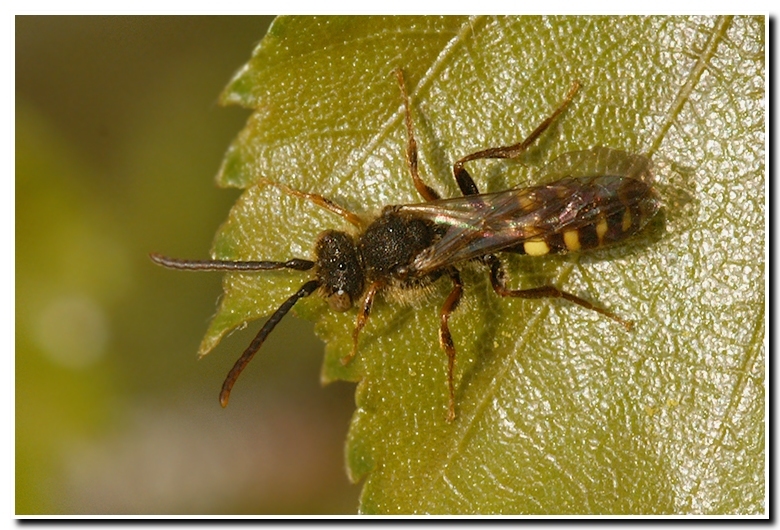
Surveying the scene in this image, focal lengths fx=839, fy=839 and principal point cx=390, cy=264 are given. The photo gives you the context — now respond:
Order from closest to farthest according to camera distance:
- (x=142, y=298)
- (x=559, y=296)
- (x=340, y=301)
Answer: (x=559, y=296)
(x=340, y=301)
(x=142, y=298)

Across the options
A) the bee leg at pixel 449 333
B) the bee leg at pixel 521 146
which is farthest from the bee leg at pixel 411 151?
the bee leg at pixel 449 333

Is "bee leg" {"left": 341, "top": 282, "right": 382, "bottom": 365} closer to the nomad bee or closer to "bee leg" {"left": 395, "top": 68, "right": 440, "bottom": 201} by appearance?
the nomad bee

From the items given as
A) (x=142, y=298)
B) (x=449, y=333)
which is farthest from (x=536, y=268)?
(x=142, y=298)

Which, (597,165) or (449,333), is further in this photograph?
(449,333)

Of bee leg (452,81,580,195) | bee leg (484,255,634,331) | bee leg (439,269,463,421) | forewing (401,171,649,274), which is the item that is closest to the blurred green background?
bee leg (439,269,463,421)

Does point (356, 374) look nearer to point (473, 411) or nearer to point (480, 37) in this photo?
point (473, 411)

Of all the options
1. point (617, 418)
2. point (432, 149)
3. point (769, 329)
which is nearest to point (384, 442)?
point (617, 418)

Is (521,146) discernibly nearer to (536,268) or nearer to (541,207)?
(541,207)
